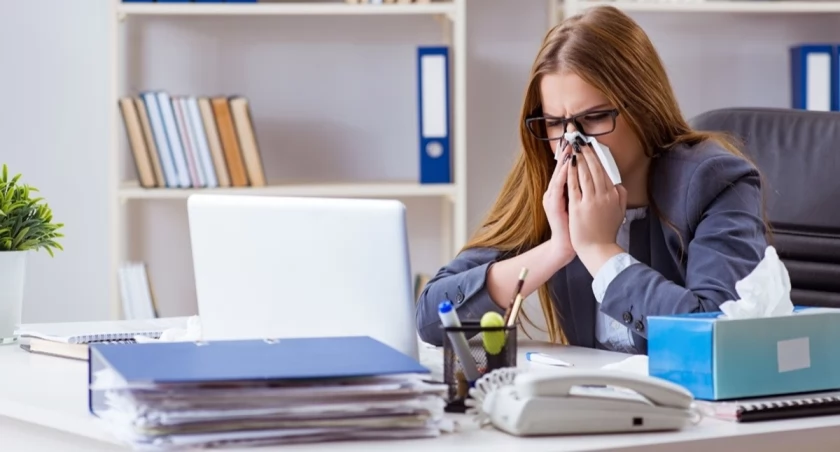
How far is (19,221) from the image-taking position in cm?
158

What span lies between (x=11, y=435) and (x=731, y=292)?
0.90 meters

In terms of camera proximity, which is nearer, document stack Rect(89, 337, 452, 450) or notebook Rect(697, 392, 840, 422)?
document stack Rect(89, 337, 452, 450)

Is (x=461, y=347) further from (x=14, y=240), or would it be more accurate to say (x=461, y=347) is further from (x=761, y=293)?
(x=14, y=240)

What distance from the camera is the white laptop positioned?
1132 millimetres

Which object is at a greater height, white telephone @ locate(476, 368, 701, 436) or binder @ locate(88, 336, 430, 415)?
binder @ locate(88, 336, 430, 415)

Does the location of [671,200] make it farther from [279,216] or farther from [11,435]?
[11,435]

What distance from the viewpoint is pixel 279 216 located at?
117 centimetres

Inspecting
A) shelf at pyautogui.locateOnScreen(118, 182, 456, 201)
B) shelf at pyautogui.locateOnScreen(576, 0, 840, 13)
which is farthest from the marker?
shelf at pyautogui.locateOnScreen(576, 0, 840, 13)

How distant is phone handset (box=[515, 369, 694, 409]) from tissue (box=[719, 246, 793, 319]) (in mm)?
121

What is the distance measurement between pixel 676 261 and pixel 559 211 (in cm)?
19

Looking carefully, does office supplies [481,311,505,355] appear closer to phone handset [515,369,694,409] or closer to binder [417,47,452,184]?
phone handset [515,369,694,409]

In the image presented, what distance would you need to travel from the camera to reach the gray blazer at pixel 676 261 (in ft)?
4.72

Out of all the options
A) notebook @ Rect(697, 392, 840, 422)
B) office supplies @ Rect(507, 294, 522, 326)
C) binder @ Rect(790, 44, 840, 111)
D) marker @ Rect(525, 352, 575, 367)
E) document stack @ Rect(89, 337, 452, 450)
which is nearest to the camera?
document stack @ Rect(89, 337, 452, 450)

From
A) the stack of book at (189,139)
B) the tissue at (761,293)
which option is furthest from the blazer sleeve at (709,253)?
the stack of book at (189,139)
